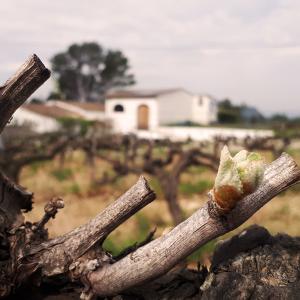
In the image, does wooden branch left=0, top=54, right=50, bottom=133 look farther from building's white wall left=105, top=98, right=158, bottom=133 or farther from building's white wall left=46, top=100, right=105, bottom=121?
building's white wall left=46, top=100, right=105, bottom=121

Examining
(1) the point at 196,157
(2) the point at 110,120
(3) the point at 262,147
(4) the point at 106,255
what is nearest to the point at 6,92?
(4) the point at 106,255

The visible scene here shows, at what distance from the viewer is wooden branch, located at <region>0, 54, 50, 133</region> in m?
2.78

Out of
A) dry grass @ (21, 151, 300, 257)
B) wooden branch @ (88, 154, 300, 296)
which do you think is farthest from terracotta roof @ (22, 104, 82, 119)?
wooden branch @ (88, 154, 300, 296)

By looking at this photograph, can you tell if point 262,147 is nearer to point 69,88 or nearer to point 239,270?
point 239,270

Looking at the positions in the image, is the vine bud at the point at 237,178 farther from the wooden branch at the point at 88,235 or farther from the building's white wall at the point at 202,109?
the building's white wall at the point at 202,109

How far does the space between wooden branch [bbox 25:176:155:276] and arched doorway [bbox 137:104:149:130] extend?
5736cm

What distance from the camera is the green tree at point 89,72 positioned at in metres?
95.1

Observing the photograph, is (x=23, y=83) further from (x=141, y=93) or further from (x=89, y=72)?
(x=89, y=72)

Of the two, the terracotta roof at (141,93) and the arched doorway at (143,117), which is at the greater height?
the terracotta roof at (141,93)

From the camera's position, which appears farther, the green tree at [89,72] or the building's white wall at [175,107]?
the green tree at [89,72]

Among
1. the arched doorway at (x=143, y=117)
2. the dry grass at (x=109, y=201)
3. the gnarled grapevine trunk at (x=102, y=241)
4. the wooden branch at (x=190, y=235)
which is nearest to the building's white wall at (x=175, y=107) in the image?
the arched doorway at (x=143, y=117)

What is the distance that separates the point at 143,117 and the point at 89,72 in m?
38.1

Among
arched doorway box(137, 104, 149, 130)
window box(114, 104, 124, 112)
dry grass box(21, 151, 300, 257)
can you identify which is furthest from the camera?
window box(114, 104, 124, 112)

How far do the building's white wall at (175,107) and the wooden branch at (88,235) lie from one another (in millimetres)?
56504
